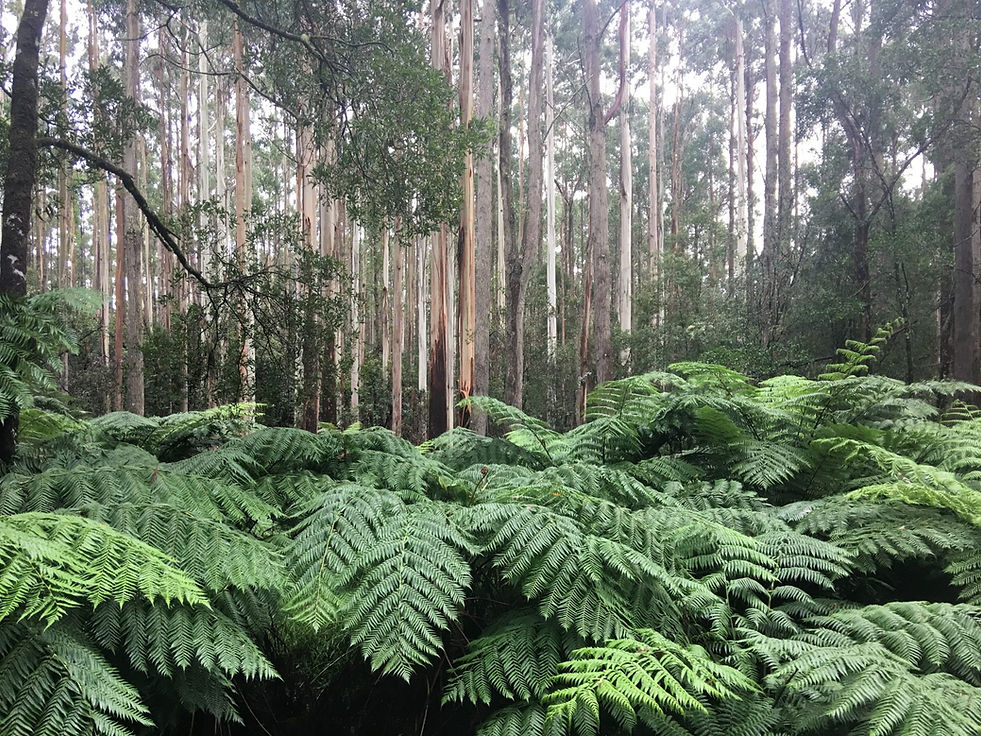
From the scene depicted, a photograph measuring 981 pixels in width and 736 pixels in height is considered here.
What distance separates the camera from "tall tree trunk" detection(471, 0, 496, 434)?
1018 cm

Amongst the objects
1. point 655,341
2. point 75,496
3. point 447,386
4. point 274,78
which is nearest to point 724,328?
point 655,341

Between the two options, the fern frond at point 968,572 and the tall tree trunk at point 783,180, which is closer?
the fern frond at point 968,572

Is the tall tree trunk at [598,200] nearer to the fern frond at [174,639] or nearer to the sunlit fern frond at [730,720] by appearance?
the sunlit fern frond at [730,720]

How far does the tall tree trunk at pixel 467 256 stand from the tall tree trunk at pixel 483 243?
0.12m

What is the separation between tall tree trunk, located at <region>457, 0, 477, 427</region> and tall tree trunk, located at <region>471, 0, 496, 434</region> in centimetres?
12

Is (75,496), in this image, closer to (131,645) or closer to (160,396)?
(131,645)

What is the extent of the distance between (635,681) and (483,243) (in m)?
10.4

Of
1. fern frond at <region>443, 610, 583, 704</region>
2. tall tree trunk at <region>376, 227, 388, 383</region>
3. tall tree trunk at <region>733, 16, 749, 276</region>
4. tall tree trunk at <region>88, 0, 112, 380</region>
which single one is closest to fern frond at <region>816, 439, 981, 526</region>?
fern frond at <region>443, 610, 583, 704</region>

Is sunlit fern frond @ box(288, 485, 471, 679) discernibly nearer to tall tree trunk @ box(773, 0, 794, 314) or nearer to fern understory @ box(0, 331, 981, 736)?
fern understory @ box(0, 331, 981, 736)

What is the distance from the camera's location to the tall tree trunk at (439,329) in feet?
38.2

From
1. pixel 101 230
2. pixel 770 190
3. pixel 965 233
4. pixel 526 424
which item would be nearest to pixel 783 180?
pixel 770 190

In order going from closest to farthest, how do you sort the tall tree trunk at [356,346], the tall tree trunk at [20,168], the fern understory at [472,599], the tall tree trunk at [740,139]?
the fern understory at [472,599] → the tall tree trunk at [20,168] → the tall tree trunk at [356,346] → the tall tree trunk at [740,139]

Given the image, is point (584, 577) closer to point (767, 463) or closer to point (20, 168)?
point (767, 463)

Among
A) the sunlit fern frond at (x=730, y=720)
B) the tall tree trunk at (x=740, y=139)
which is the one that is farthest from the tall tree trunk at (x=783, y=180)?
the sunlit fern frond at (x=730, y=720)
